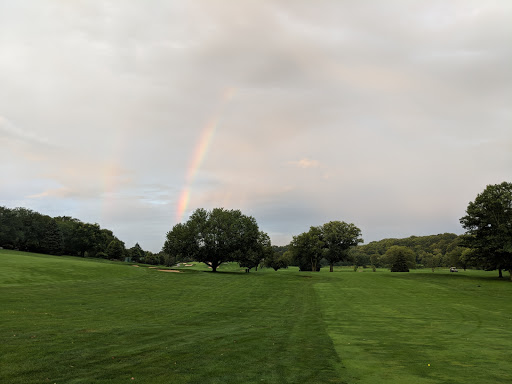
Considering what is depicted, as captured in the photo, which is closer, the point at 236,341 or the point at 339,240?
the point at 236,341

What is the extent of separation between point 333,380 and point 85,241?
114 metres

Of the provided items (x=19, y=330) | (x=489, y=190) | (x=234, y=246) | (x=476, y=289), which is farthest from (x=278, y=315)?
(x=489, y=190)

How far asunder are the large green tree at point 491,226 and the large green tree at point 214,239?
138 feet

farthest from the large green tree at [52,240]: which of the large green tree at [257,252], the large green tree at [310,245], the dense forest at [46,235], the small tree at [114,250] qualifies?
the large green tree at [310,245]

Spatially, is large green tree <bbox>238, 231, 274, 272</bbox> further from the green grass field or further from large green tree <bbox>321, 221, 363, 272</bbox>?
the green grass field

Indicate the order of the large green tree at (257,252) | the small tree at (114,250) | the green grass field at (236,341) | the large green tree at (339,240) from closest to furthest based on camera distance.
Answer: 1. the green grass field at (236,341)
2. the large green tree at (257,252)
3. the large green tree at (339,240)
4. the small tree at (114,250)

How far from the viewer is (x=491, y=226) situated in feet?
178

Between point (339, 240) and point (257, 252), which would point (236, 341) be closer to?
point (257, 252)

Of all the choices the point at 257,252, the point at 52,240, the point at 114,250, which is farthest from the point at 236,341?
the point at 114,250

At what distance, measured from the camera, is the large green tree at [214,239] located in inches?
2596

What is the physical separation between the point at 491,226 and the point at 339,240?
41.6 meters

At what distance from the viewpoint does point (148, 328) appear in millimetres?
14641

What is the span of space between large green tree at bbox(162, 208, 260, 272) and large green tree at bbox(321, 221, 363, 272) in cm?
3152

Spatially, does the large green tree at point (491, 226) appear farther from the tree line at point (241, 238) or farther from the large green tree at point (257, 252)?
the large green tree at point (257, 252)
